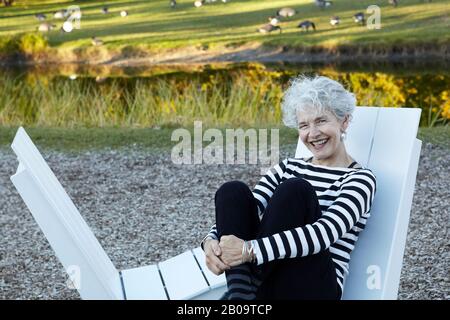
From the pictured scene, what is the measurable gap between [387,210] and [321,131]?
370 millimetres

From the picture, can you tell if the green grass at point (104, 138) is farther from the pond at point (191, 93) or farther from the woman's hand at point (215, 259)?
the woman's hand at point (215, 259)

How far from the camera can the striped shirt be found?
8.71ft

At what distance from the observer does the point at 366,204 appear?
2844mm

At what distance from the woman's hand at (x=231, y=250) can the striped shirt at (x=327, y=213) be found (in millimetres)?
64

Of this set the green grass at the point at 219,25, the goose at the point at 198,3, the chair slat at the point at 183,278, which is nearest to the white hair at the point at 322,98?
the chair slat at the point at 183,278

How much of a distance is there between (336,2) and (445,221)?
22.0 meters

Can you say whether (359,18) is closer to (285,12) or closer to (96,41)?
(285,12)

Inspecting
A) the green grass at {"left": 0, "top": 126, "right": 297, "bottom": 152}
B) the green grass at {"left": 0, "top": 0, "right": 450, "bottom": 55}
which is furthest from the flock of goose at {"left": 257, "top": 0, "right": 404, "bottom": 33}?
the green grass at {"left": 0, "top": 126, "right": 297, "bottom": 152}

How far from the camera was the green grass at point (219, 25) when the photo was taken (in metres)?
21.6

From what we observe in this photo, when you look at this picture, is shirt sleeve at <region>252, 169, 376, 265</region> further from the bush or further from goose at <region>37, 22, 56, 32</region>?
goose at <region>37, 22, 56, 32</region>

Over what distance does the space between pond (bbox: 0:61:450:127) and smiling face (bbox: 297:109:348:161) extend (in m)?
4.89

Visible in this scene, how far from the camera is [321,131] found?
2.95 meters
